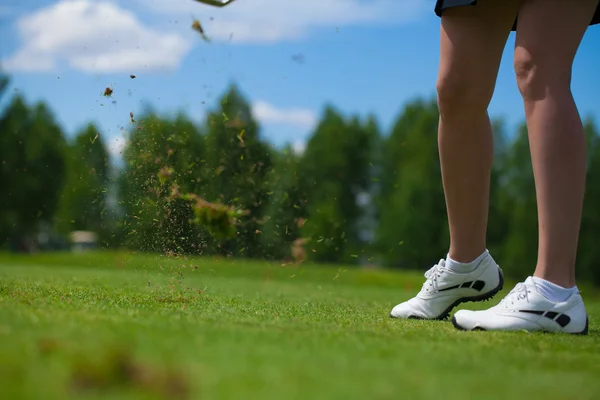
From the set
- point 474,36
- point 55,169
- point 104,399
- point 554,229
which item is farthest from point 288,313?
point 55,169

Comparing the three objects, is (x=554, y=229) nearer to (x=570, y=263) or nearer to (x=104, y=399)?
(x=570, y=263)

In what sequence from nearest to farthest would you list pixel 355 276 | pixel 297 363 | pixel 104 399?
pixel 104 399 → pixel 297 363 → pixel 355 276

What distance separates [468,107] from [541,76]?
427 millimetres

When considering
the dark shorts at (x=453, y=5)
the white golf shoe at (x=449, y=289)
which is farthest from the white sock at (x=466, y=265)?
the dark shorts at (x=453, y=5)

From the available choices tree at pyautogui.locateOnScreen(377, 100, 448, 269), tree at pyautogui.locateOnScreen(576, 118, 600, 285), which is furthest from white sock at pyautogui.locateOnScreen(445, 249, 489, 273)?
tree at pyautogui.locateOnScreen(576, 118, 600, 285)

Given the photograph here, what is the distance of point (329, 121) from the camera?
34.4m

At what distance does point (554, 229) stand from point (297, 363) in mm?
1528

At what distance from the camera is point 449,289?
11.3 ft

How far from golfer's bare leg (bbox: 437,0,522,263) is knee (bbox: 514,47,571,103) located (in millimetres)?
272

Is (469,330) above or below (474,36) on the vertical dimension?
below

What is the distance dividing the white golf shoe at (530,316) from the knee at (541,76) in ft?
2.46

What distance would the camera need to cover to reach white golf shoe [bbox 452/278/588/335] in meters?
2.82

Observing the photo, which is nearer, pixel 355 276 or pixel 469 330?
pixel 469 330

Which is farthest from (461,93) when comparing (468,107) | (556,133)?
(556,133)
